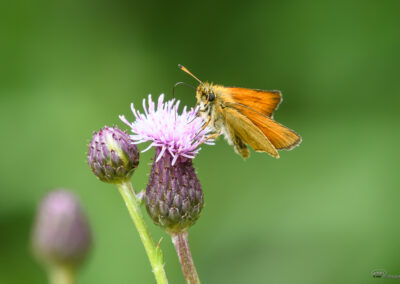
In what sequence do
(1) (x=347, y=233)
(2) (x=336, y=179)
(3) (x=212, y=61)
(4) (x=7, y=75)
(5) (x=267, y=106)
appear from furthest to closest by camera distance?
1. (3) (x=212, y=61)
2. (4) (x=7, y=75)
3. (2) (x=336, y=179)
4. (1) (x=347, y=233)
5. (5) (x=267, y=106)

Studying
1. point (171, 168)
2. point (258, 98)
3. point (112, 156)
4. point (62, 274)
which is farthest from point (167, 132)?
point (62, 274)

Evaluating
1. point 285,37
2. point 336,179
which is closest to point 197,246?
point 336,179

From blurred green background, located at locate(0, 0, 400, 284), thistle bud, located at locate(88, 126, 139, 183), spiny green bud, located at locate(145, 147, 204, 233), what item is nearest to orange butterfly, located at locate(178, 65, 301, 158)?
spiny green bud, located at locate(145, 147, 204, 233)

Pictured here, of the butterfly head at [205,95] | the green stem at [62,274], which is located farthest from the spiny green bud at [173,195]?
the green stem at [62,274]

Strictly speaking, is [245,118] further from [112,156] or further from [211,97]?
[112,156]

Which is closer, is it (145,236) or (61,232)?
(145,236)

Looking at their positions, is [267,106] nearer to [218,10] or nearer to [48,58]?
[218,10]

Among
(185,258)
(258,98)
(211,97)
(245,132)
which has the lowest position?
(185,258)
